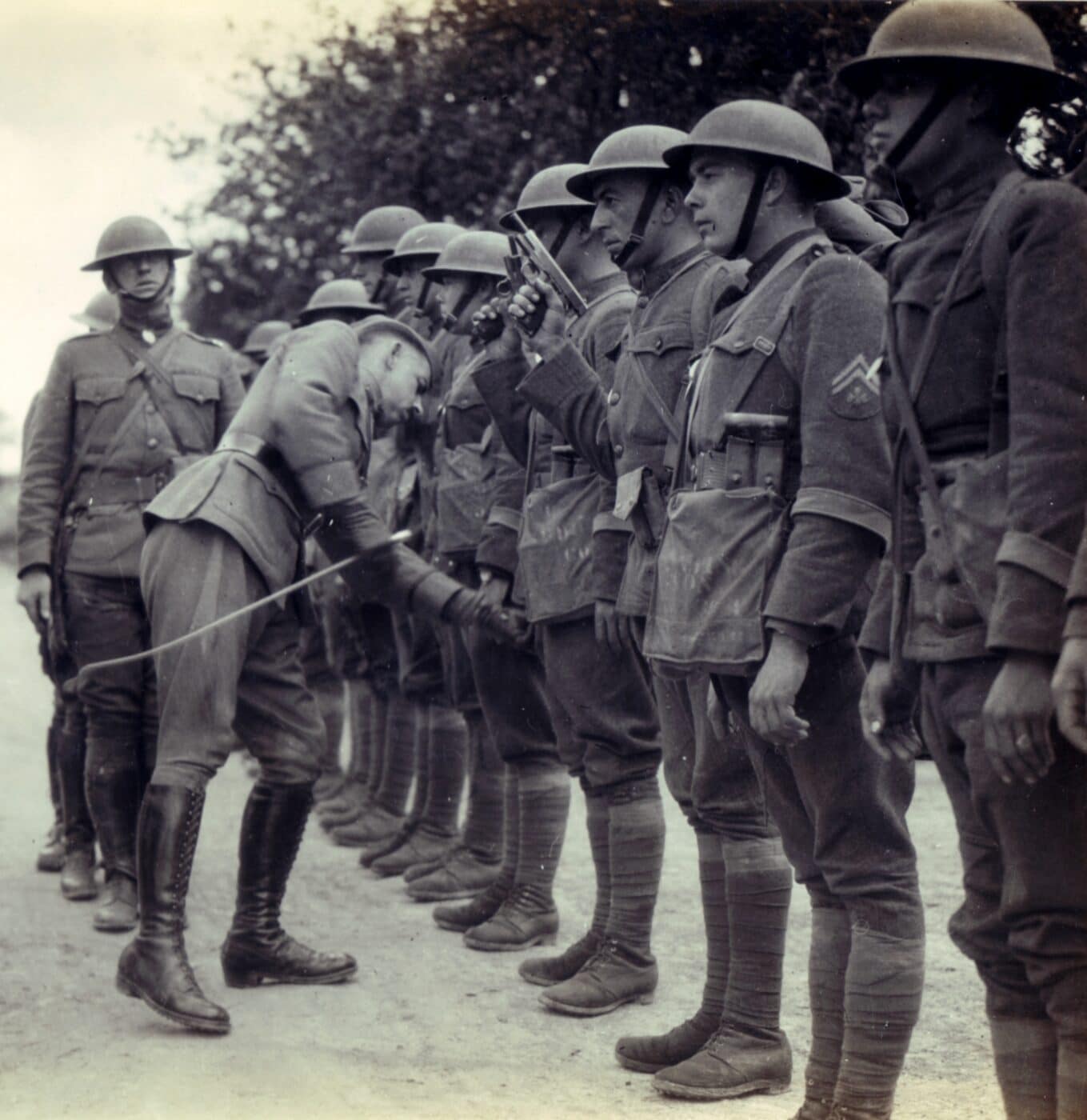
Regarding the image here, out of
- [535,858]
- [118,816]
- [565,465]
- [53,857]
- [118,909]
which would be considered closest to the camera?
[565,465]

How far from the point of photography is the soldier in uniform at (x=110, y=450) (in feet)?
24.4

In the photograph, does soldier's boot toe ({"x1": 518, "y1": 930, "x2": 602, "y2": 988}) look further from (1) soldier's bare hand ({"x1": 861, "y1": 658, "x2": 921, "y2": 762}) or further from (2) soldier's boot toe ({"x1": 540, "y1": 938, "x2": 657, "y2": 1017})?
(1) soldier's bare hand ({"x1": 861, "y1": 658, "x2": 921, "y2": 762})

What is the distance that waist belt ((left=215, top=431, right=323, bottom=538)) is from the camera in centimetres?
592

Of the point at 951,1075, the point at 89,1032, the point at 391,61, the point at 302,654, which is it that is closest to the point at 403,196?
the point at 391,61

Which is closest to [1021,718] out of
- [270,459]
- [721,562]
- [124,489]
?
[721,562]

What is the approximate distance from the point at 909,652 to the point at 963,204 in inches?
33.8

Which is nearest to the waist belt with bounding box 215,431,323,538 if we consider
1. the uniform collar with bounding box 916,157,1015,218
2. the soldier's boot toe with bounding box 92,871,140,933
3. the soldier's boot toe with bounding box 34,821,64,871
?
the soldier's boot toe with bounding box 92,871,140,933

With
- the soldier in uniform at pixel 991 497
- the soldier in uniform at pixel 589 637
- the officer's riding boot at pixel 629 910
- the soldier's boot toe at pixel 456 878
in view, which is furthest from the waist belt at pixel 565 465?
the soldier in uniform at pixel 991 497

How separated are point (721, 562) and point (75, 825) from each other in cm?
472

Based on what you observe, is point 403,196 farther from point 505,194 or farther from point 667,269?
point 667,269

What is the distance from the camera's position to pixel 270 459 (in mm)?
5953

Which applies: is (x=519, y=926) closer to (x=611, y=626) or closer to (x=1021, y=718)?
(x=611, y=626)

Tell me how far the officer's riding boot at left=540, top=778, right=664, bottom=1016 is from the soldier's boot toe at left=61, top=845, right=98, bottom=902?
2.79 metres

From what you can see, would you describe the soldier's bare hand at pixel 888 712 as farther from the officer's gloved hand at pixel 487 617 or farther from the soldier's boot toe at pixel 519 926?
the soldier's boot toe at pixel 519 926
